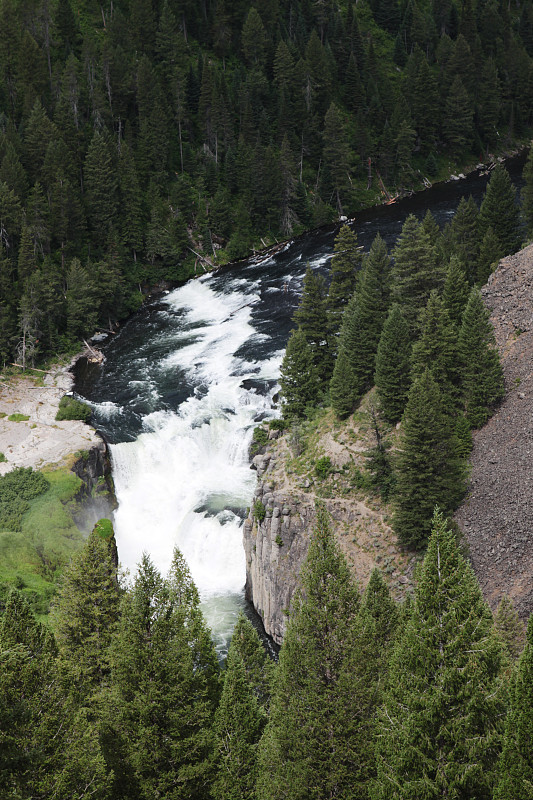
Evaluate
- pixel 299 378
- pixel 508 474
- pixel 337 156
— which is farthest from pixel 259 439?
pixel 337 156

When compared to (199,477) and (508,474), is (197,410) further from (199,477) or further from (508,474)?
(508,474)

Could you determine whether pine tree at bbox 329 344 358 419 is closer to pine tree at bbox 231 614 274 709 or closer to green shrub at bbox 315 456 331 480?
green shrub at bbox 315 456 331 480

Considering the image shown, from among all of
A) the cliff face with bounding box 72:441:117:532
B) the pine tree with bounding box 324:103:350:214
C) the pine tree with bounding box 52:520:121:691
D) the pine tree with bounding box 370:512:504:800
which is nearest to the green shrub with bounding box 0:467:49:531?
the cliff face with bounding box 72:441:117:532

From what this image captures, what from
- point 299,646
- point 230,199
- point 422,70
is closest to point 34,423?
point 299,646

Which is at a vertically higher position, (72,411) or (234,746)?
(234,746)

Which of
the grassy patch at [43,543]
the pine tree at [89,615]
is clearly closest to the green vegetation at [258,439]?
the grassy patch at [43,543]

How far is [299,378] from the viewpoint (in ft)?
200

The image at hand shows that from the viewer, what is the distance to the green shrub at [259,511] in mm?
52781

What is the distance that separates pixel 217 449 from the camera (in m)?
66.9

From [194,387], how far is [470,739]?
57539mm

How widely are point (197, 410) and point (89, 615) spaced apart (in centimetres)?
3768

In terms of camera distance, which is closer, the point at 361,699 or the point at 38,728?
the point at 38,728

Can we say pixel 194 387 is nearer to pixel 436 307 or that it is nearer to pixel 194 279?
pixel 436 307

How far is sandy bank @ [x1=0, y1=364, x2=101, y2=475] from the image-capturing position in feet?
216
